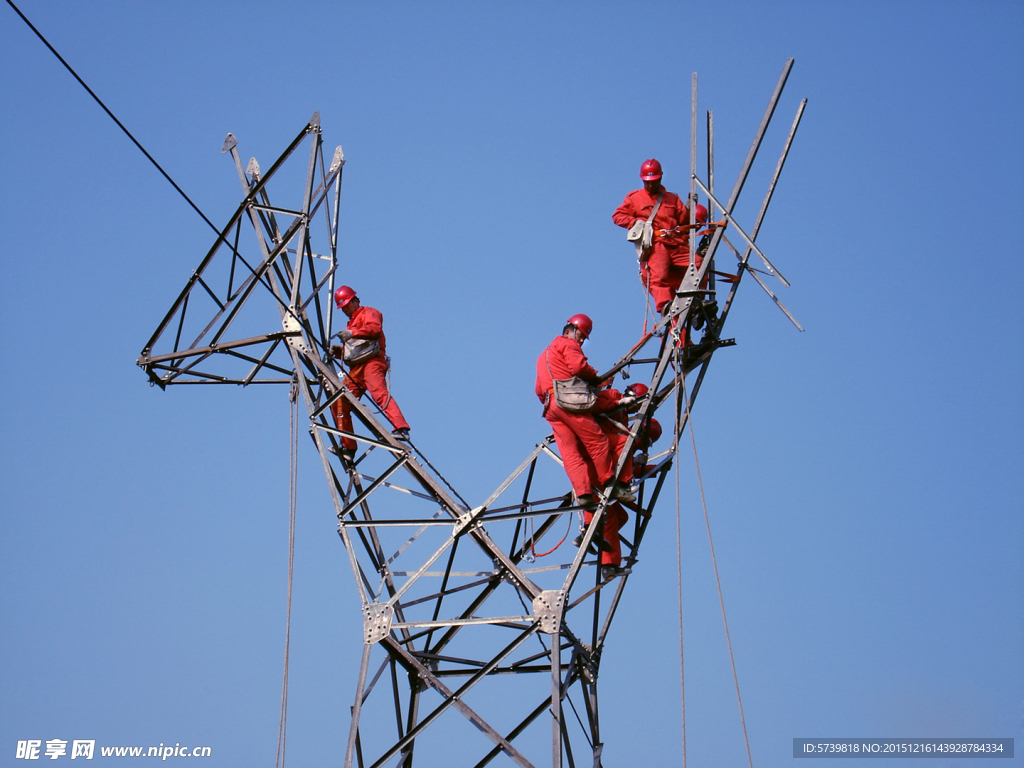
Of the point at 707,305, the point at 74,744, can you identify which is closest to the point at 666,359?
the point at 707,305

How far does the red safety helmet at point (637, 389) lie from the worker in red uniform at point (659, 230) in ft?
3.43

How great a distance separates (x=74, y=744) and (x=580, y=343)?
497 inches

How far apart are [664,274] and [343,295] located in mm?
4675

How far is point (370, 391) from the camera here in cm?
1956

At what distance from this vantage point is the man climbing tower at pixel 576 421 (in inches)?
728

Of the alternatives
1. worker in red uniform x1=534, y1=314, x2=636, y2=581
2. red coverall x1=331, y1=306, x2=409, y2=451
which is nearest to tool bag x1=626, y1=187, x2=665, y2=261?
worker in red uniform x1=534, y1=314, x2=636, y2=581

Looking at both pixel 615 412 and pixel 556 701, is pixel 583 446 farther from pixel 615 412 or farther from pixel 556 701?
pixel 556 701

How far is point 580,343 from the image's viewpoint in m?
19.1

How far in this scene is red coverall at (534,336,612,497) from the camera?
1859 centimetres

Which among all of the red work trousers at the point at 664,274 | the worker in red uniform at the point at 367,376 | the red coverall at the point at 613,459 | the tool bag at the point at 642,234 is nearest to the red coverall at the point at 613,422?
the red coverall at the point at 613,459

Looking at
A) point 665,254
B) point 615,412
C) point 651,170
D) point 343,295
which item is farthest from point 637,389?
point 343,295

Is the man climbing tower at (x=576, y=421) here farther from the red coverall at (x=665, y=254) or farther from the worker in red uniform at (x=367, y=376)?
the worker in red uniform at (x=367, y=376)

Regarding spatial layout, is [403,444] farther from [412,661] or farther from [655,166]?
[655,166]

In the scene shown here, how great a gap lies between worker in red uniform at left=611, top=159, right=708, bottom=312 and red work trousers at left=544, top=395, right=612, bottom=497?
5.99 ft
